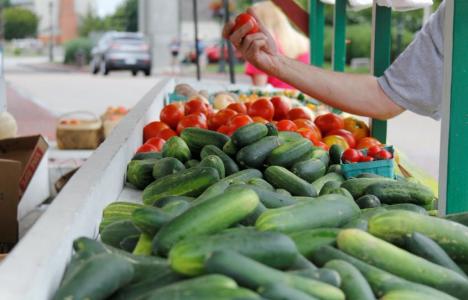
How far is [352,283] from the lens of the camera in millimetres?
1665

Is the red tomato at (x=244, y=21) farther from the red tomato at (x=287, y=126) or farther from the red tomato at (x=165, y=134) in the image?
the red tomato at (x=165, y=134)

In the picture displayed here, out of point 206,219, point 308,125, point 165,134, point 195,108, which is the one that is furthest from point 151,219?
point 195,108

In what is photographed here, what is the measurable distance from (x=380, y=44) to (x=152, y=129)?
4.87 ft

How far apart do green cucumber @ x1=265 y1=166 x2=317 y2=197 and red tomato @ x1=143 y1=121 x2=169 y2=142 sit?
4.40 feet

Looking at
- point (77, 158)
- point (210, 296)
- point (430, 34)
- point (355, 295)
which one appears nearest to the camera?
point (210, 296)

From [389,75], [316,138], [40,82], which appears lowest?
[40,82]

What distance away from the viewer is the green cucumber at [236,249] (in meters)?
1.65

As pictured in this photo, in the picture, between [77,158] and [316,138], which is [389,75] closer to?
[316,138]

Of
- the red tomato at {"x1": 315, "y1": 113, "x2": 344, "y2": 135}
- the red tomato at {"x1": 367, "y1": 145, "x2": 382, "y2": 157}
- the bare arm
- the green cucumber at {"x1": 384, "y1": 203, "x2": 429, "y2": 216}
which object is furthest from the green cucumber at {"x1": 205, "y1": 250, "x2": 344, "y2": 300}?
the red tomato at {"x1": 315, "y1": 113, "x2": 344, "y2": 135}

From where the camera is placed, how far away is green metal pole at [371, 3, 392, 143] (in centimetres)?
452

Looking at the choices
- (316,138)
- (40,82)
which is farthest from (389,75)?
(40,82)

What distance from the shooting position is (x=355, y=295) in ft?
5.39

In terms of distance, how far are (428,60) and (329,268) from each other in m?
2.12

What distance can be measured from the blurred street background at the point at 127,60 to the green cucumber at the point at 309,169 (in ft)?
20.4
